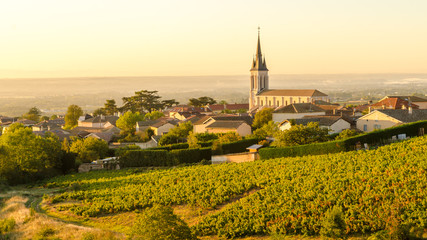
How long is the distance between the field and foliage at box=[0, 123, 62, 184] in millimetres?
10152

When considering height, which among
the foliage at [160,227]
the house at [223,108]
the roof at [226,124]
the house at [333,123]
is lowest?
the house at [223,108]

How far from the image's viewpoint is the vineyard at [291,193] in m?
16.5

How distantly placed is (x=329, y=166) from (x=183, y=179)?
9.67 meters

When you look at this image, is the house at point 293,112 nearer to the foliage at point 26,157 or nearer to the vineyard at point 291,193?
the foliage at point 26,157

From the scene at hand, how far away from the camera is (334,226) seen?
14742 millimetres

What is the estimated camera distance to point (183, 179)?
1138 inches

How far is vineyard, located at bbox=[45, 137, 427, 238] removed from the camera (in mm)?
16531

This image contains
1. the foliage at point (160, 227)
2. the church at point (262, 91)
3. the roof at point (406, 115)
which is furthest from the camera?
the church at point (262, 91)

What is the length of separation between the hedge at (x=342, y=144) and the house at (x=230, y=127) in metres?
21.7

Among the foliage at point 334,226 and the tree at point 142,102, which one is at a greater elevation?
the foliage at point 334,226

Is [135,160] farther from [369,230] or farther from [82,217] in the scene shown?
[369,230]

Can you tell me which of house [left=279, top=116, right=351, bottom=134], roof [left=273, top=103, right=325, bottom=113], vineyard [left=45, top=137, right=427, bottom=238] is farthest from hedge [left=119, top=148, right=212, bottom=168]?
roof [left=273, top=103, right=325, bottom=113]

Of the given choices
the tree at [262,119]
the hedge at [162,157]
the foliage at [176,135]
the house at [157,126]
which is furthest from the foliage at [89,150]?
the tree at [262,119]

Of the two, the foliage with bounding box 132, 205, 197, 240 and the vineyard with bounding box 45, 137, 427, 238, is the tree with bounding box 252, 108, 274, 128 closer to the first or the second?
the vineyard with bounding box 45, 137, 427, 238
